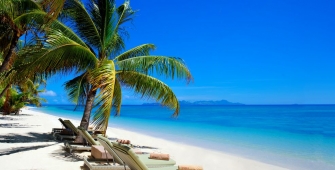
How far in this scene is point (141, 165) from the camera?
422 centimetres

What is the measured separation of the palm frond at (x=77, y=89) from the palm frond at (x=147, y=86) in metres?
1.98

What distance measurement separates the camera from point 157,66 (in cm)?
850

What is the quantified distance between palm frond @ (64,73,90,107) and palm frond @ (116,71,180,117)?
198 centimetres

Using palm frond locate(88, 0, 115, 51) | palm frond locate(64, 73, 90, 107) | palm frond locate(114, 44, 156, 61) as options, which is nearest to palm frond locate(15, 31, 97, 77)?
palm frond locate(88, 0, 115, 51)

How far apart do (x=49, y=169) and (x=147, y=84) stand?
370 cm

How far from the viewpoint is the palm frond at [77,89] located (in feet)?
33.9

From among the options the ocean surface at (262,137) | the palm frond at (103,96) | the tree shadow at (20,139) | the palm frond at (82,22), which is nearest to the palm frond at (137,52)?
the palm frond at (82,22)

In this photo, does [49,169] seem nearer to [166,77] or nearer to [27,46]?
[27,46]

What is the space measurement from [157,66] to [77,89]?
11.5ft

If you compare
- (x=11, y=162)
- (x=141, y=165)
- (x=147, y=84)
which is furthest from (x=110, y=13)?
(x=141, y=165)

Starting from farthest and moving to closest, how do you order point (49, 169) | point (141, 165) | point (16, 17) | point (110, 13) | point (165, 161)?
point (110, 13) < point (16, 17) < point (49, 169) < point (165, 161) < point (141, 165)

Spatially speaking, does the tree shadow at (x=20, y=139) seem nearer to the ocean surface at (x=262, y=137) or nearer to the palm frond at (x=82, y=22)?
the palm frond at (x=82, y=22)

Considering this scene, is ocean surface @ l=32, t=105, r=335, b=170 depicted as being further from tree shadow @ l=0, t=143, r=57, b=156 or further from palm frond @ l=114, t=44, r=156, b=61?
tree shadow @ l=0, t=143, r=57, b=156

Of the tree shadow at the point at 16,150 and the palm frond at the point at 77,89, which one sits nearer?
the tree shadow at the point at 16,150
